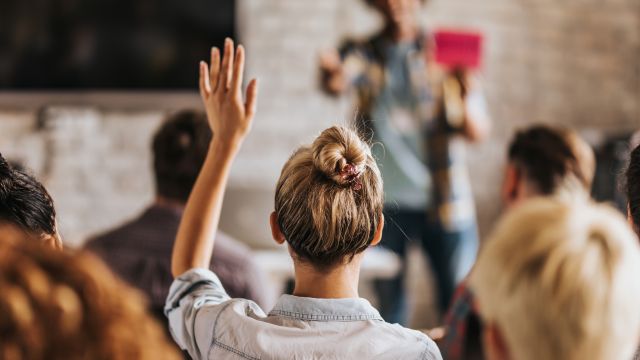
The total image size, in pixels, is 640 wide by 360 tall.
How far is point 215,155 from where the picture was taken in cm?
123

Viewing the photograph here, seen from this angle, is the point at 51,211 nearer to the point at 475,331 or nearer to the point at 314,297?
the point at 314,297

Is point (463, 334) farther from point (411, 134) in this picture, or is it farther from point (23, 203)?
point (411, 134)

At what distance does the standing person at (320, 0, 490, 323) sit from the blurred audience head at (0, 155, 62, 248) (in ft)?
5.46

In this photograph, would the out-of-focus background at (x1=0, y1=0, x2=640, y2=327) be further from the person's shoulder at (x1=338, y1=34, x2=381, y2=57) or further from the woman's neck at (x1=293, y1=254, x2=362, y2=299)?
the woman's neck at (x1=293, y1=254, x2=362, y2=299)

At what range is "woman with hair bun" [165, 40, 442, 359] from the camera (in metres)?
1.00

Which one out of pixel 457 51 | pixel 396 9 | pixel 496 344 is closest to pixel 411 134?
pixel 457 51

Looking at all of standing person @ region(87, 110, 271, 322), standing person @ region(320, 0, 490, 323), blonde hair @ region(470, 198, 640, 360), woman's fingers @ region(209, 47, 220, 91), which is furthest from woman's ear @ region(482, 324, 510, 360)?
standing person @ region(320, 0, 490, 323)

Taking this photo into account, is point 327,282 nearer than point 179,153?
Yes

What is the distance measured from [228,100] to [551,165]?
91 cm

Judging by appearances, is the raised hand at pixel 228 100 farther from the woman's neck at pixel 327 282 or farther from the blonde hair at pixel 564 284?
the blonde hair at pixel 564 284

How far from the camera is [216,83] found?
1.25 m

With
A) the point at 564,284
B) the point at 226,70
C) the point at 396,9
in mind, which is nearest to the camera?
the point at 564,284

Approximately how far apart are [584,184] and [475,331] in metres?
0.62

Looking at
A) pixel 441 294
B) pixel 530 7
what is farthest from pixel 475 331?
pixel 530 7
